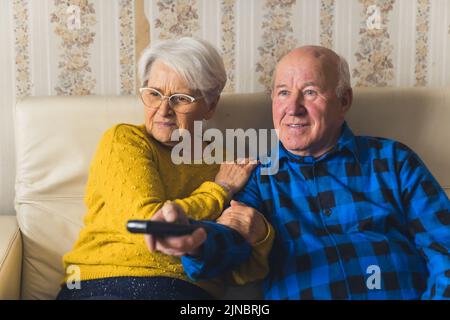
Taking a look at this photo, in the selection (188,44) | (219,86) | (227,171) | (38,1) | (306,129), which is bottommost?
(227,171)

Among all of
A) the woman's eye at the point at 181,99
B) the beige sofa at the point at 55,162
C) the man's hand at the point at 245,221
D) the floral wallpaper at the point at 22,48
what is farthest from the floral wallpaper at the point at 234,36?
the man's hand at the point at 245,221

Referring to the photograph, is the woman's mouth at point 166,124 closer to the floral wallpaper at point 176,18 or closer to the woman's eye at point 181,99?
the woman's eye at point 181,99

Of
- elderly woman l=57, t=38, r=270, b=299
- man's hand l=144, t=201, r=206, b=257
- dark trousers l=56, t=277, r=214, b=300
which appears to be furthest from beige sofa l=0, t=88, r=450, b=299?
man's hand l=144, t=201, r=206, b=257

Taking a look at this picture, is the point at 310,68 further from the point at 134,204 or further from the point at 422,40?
the point at 422,40

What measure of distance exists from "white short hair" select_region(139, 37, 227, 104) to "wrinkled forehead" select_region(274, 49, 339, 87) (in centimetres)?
18

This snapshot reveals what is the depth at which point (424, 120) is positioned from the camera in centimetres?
185

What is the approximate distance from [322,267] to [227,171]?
1.20 feet

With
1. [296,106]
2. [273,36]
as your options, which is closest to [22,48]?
[273,36]

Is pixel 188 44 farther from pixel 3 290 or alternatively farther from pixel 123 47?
pixel 3 290

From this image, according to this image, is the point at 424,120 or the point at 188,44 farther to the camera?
the point at 424,120

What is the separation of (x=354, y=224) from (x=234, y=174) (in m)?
0.34

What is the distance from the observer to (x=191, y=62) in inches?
61.9
